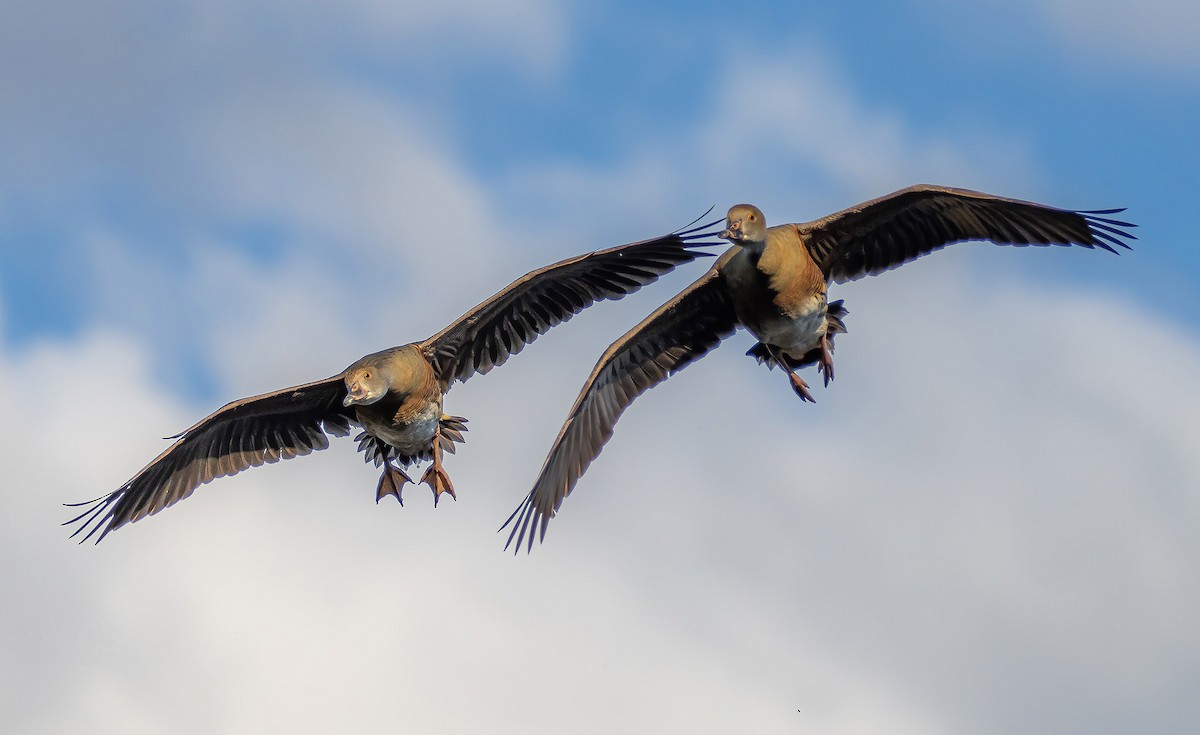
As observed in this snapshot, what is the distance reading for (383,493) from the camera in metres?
18.1

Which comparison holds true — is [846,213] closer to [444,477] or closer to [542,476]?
[542,476]

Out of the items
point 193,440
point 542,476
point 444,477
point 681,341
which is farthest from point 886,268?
point 193,440

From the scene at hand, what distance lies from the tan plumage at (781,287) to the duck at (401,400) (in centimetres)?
67

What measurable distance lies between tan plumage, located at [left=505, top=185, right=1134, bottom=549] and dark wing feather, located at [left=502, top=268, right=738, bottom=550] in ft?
0.03

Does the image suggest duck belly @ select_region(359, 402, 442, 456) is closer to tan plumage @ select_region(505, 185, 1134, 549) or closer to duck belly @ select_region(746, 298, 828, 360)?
tan plumage @ select_region(505, 185, 1134, 549)

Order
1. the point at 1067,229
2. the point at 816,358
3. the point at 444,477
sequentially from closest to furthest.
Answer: the point at 1067,229 < the point at 816,358 < the point at 444,477

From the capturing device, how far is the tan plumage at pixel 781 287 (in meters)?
15.4

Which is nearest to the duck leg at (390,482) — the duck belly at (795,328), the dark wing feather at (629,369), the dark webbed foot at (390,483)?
the dark webbed foot at (390,483)

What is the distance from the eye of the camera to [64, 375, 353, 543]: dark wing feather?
18.1 m

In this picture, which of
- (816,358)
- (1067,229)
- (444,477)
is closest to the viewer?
(1067,229)

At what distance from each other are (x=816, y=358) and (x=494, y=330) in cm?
333

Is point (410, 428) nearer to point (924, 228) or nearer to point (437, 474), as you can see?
point (437, 474)

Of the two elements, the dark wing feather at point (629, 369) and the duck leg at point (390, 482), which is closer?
the dark wing feather at point (629, 369)

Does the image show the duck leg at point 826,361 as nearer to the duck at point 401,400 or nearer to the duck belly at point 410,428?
the duck at point 401,400
